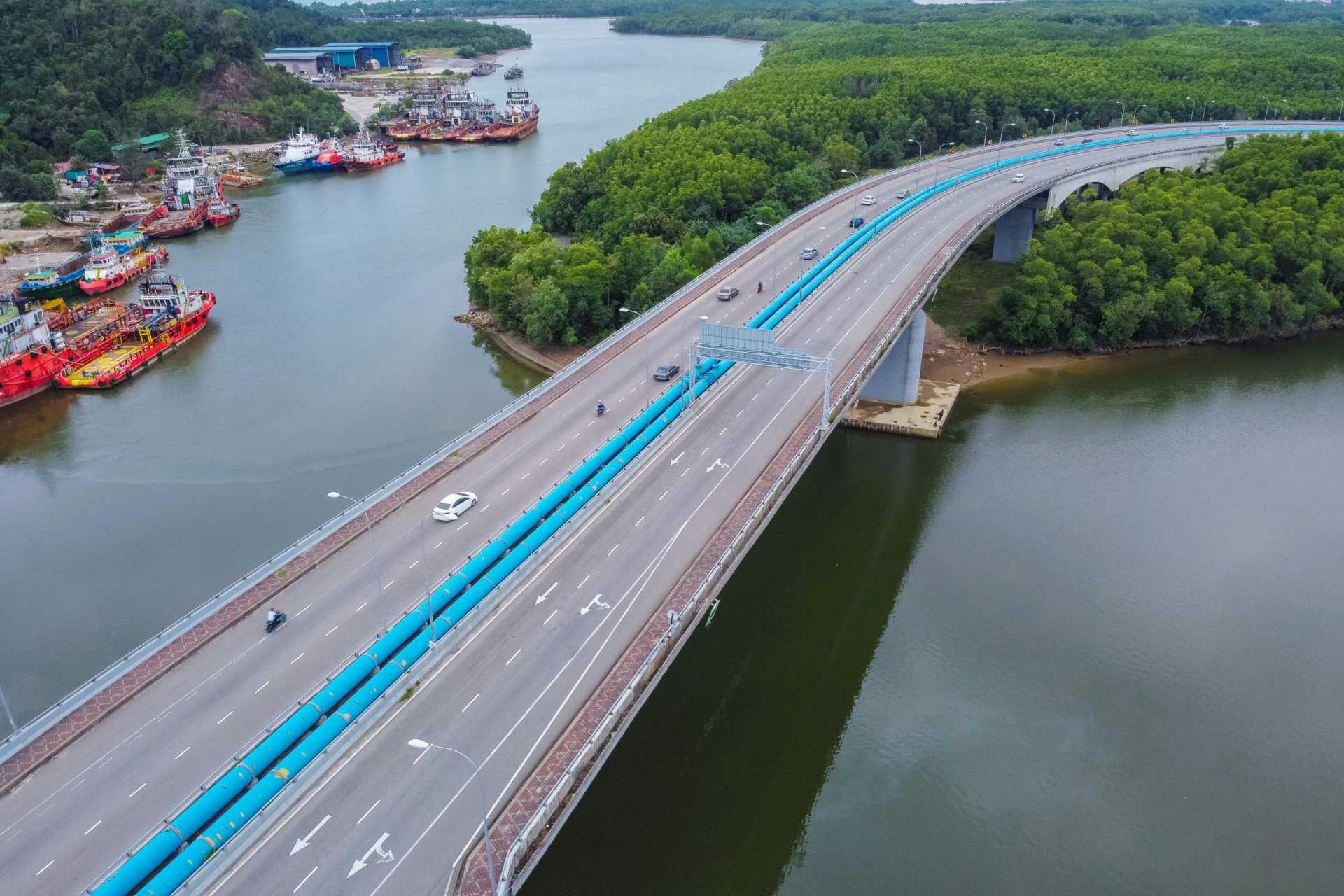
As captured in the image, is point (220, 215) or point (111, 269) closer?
point (111, 269)

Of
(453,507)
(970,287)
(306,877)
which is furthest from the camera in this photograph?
(970,287)

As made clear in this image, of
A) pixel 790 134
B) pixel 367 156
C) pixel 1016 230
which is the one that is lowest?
pixel 1016 230

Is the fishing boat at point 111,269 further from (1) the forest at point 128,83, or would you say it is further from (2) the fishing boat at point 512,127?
(2) the fishing boat at point 512,127

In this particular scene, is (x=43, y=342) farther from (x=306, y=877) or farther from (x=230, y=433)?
(x=306, y=877)

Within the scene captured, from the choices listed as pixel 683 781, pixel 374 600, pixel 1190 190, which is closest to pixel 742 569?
pixel 683 781

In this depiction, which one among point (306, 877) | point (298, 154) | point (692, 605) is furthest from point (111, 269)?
point (306, 877)

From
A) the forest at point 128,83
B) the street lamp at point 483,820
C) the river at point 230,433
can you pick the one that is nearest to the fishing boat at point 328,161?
the forest at point 128,83

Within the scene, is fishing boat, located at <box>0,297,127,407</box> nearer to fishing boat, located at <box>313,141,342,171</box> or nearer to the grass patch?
the grass patch
